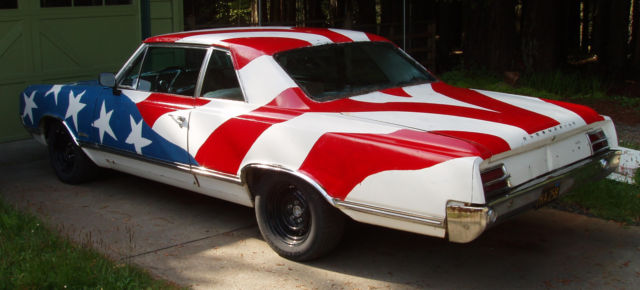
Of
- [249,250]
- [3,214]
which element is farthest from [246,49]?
[3,214]

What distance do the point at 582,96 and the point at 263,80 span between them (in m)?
7.51

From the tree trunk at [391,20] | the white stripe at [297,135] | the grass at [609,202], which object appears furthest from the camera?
the tree trunk at [391,20]

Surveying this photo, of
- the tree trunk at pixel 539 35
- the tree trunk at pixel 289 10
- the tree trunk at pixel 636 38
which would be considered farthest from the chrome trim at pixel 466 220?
the tree trunk at pixel 636 38

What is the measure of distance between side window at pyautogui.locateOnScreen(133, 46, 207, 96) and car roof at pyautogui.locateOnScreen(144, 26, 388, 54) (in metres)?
0.09

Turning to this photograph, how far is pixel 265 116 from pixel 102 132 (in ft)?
6.32

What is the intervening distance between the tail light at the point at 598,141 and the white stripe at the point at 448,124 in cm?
86

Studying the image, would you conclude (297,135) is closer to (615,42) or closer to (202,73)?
(202,73)

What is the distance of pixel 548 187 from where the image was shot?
4.50m

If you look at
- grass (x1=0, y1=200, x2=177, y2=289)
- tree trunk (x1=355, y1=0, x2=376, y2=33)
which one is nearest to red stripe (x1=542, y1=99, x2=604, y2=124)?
grass (x1=0, y1=200, x2=177, y2=289)

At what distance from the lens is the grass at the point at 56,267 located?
4.39 m

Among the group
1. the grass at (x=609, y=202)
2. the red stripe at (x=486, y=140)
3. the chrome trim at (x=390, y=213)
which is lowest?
the grass at (x=609, y=202)

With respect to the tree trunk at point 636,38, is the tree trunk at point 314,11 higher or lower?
higher

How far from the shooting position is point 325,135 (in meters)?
4.59

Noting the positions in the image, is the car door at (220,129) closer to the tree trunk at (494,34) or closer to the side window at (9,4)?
the side window at (9,4)
